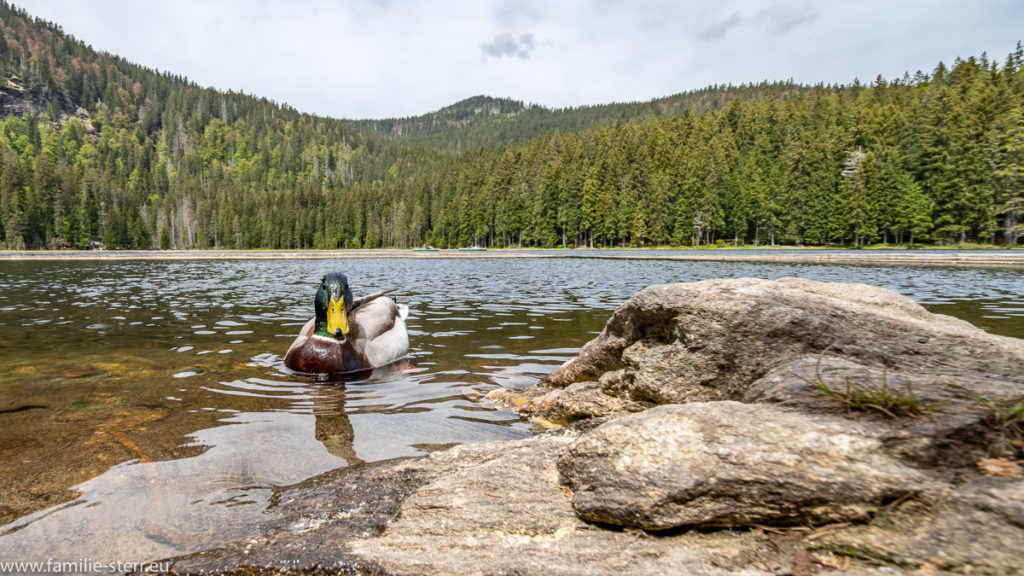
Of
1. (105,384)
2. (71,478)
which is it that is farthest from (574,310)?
(71,478)

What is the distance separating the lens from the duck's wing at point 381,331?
9.05 metres

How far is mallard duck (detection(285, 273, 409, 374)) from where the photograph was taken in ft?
27.3

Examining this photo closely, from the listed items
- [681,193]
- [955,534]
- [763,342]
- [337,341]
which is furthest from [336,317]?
[681,193]

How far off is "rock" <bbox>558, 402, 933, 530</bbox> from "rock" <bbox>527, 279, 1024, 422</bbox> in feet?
3.01

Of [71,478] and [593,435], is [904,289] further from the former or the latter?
[71,478]

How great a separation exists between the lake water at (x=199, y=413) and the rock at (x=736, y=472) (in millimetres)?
2503

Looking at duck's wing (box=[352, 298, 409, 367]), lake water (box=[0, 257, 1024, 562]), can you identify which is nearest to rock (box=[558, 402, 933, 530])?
lake water (box=[0, 257, 1024, 562])

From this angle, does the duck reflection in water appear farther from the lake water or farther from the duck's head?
the duck's head

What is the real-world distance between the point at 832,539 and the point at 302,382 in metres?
7.47

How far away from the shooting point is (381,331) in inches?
377

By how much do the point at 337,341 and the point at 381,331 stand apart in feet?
3.87

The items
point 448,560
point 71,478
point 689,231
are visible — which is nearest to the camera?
point 448,560

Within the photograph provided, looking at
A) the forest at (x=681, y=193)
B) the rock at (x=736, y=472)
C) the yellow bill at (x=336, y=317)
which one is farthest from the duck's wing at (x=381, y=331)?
the forest at (x=681, y=193)

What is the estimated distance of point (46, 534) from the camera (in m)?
3.32
